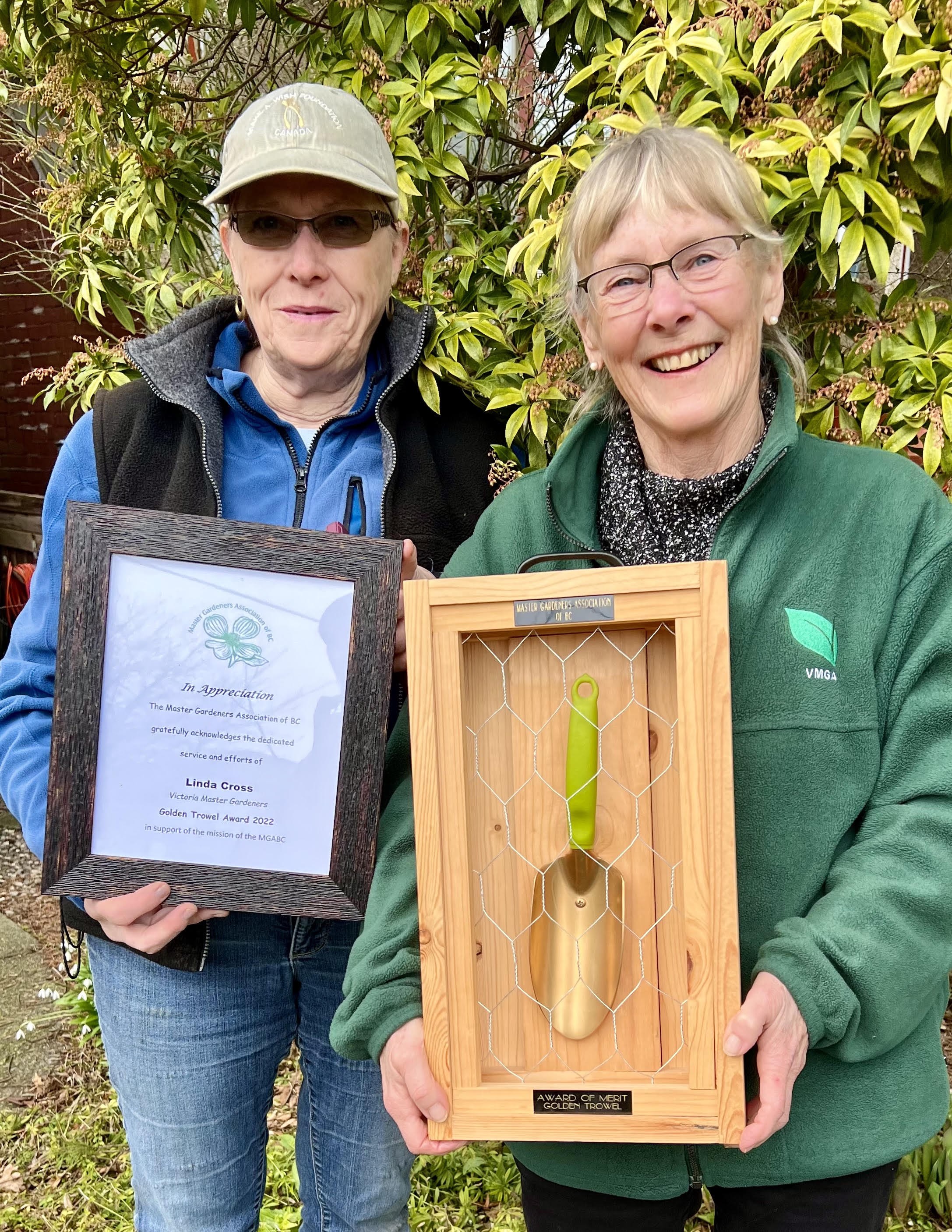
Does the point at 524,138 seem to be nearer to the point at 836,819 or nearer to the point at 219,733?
the point at 219,733

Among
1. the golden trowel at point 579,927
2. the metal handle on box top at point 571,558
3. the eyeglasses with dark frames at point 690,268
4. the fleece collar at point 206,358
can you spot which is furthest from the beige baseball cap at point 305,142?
the golden trowel at point 579,927

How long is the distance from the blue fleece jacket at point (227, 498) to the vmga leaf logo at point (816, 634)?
2.53ft

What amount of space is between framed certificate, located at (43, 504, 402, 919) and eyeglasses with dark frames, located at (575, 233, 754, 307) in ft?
1.87

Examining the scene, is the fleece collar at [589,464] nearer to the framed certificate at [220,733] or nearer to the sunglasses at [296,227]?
the framed certificate at [220,733]

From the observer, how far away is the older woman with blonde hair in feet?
4.37

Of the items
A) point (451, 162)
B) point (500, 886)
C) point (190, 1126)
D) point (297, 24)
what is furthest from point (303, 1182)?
point (297, 24)

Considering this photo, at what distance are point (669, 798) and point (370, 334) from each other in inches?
41.2

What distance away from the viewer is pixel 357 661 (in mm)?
1586

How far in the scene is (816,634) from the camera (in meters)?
1.45

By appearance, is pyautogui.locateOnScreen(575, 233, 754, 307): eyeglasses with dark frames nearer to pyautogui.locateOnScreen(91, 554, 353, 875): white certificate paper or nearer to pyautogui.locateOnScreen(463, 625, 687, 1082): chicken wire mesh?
pyautogui.locateOnScreen(463, 625, 687, 1082): chicken wire mesh

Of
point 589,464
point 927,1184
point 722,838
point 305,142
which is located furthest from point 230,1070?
point 927,1184

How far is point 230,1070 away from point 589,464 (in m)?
1.26

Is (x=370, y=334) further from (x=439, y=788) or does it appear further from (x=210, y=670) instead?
(x=439, y=788)

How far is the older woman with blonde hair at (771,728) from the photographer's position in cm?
133
